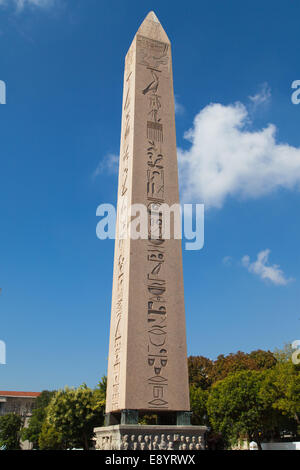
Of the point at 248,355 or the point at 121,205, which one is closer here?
the point at 121,205

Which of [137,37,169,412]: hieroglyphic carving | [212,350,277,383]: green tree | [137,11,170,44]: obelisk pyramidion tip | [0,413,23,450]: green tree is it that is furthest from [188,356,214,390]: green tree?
[137,11,170,44]: obelisk pyramidion tip

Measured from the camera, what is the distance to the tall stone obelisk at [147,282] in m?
9.20

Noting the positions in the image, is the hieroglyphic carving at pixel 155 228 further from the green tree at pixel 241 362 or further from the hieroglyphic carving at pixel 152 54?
the green tree at pixel 241 362

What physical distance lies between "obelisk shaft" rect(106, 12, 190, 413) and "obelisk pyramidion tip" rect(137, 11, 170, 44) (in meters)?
0.43

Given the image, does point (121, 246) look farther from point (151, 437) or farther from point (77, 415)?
point (77, 415)

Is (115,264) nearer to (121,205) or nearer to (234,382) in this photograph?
(121,205)

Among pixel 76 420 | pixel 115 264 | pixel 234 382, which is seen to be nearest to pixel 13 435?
pixel 76 420

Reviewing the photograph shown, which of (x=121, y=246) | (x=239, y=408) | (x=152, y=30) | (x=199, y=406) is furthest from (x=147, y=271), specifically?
(x=199, y=406)

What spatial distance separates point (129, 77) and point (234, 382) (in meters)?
21.2

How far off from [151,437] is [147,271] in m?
3.53

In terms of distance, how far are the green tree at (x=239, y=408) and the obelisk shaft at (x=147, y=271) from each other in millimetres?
18983
